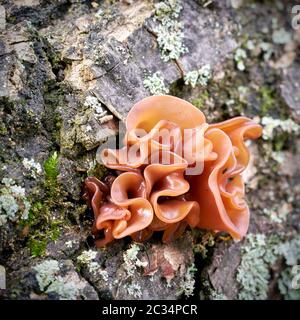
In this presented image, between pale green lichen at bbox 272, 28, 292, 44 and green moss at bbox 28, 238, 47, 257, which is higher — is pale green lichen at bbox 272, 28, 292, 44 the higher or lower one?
the higher one

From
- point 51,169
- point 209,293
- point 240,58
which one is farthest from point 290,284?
point 51,169

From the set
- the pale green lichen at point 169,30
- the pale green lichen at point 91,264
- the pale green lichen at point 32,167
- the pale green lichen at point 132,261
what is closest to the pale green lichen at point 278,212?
the pale green lichen at point 132,261

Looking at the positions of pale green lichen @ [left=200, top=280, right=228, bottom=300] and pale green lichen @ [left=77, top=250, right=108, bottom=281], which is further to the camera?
pale green lichen @ [left=200, top=280, right=228, bottom=300]

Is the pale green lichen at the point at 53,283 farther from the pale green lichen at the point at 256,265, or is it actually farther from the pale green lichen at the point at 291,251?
the pale green lichen at the point at 291,251

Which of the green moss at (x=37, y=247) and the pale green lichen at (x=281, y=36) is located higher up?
the pale green lichen at (x=281, y=36)

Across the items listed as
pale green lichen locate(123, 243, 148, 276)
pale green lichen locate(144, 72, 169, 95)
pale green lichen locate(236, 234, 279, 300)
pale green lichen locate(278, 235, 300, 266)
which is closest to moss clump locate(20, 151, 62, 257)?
pale green lichen locate(123, 243, 148, 276)

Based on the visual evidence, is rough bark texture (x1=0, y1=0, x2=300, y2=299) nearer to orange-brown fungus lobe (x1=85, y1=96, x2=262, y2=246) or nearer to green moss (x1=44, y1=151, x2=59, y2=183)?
green moss (x1=44, y1=151, x2=59, y2=183)
